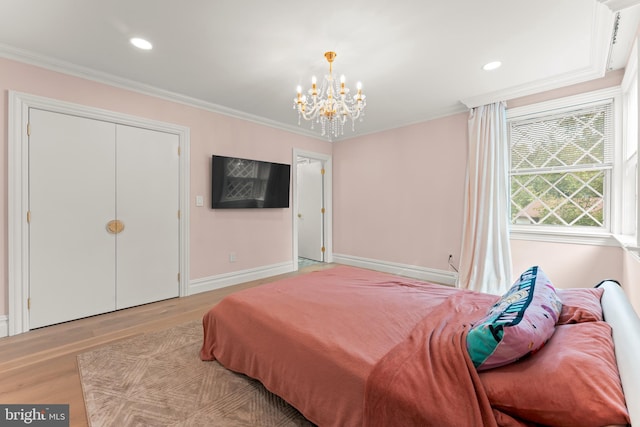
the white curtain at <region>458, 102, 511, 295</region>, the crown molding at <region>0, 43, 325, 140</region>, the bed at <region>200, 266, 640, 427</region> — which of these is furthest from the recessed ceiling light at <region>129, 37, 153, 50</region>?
the white curtain at <region>458, 102, 511, 295</region>

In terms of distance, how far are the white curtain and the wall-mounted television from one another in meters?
2.74

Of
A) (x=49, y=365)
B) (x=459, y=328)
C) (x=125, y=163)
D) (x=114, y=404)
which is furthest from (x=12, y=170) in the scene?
(x=459, y=328)

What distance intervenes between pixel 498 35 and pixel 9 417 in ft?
13.4

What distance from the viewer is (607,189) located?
2.87m

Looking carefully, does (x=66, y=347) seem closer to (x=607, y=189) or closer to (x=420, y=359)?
(x=420, y=359)

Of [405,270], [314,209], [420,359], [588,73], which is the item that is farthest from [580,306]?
[314,209]

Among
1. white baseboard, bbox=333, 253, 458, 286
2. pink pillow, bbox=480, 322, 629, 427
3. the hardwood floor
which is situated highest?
pink pillow, bbox=480, 322, 629, 427

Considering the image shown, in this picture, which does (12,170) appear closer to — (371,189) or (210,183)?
(210,183)

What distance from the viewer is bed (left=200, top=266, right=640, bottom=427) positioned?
860 millimetres

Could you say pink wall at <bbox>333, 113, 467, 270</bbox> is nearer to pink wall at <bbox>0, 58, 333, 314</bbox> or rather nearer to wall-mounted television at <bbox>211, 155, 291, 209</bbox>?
pink wall at <bbox>0, 58, 333, 314</bbox>

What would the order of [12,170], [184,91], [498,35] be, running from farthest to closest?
1. [184,91]
2. [12,170]
3. [498,35]

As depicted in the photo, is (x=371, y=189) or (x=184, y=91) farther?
(x=371, y=189)

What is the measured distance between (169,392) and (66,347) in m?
1.28

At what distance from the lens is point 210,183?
3.78 m
